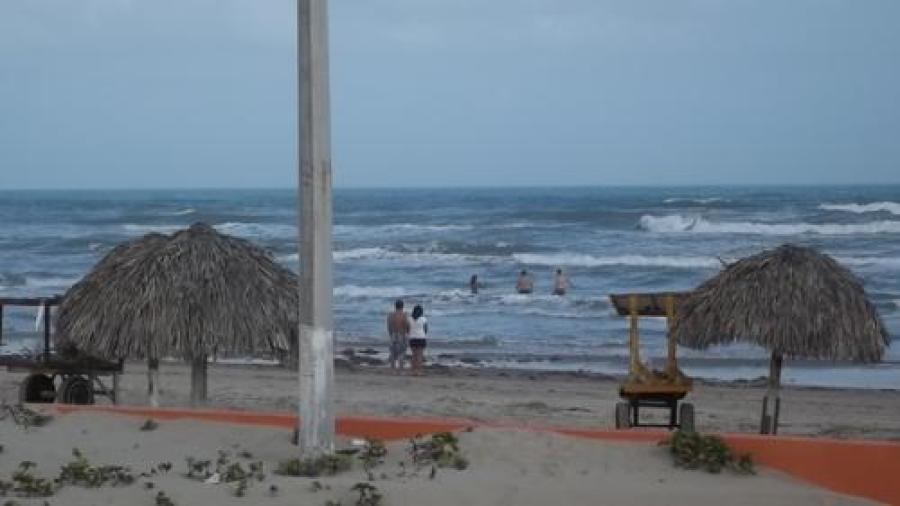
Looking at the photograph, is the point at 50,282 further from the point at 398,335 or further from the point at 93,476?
the point at 93,476

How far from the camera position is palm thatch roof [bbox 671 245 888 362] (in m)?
9.85

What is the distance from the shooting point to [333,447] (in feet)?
23.4

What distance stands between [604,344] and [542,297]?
7.73 meters

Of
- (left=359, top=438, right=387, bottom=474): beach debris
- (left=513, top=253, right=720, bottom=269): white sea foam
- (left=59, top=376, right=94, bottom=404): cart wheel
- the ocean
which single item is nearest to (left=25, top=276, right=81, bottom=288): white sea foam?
the ocean

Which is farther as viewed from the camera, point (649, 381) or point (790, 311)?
point (649, 381)

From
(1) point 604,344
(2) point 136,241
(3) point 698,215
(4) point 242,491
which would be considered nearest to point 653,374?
(2) point 136,241

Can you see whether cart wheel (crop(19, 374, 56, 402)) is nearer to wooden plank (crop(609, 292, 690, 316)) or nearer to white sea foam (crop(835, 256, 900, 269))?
wooden plank (crop(609, 292, 690, 316))

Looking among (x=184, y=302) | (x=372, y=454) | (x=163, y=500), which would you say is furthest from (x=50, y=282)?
(x=163, y=500)

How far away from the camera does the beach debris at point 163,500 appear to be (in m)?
6.14

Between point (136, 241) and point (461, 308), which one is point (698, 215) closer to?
point (461, 308)

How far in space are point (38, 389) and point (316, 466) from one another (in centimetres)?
515

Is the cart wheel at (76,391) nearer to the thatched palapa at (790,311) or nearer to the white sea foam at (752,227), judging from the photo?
the thatched palapa at (790,311)

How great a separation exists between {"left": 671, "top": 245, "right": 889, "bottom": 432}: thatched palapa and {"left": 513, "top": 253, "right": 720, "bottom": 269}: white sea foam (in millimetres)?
27768

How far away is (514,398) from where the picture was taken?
54.3 ft
